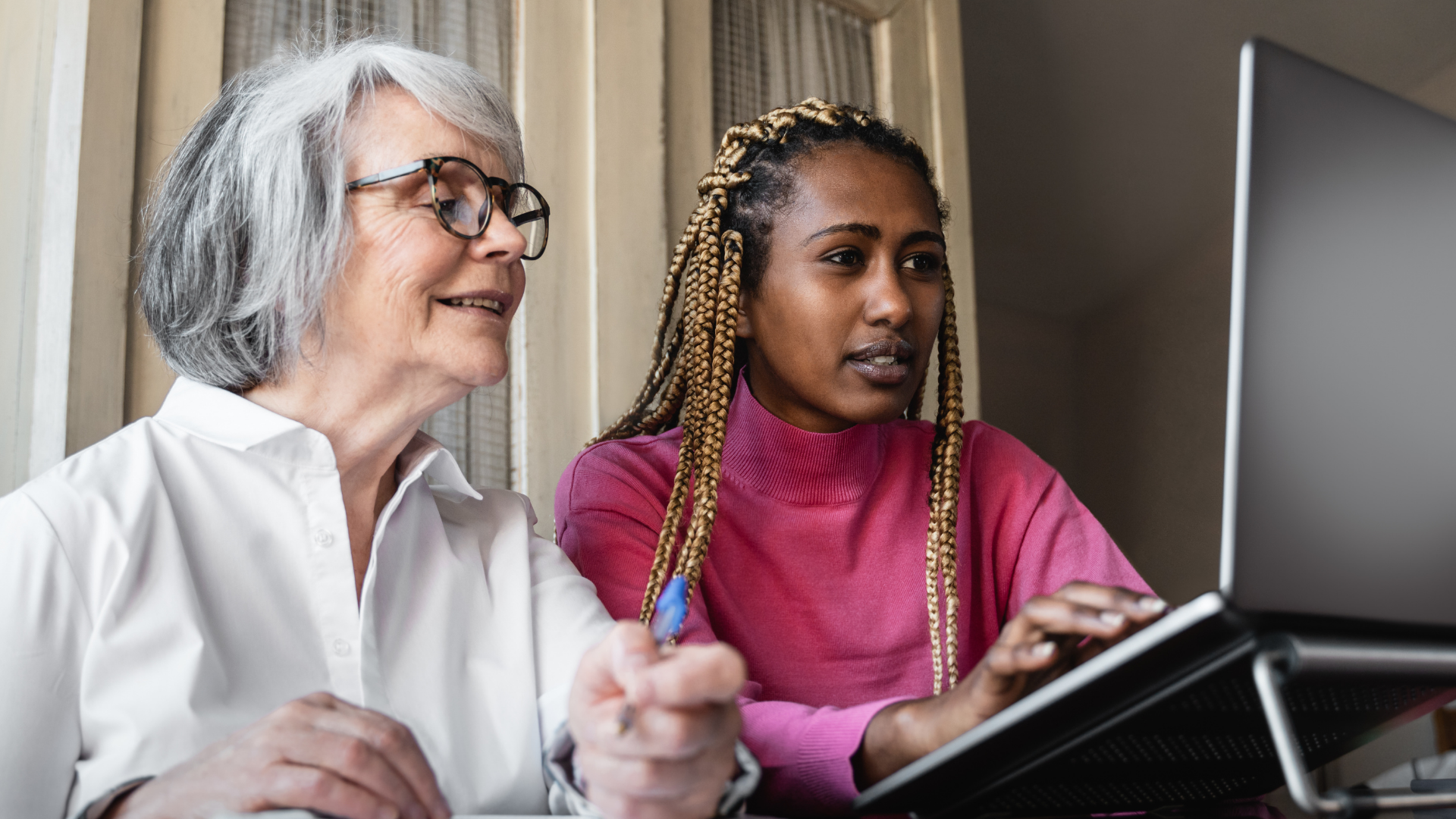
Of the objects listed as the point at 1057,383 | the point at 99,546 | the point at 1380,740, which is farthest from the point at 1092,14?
the point at 99,546

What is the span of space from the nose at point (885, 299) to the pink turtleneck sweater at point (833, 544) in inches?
6.4

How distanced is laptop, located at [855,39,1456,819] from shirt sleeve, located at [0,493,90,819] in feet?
1.89

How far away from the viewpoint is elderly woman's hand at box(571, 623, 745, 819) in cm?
62

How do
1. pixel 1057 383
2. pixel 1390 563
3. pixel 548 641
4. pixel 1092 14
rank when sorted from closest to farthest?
1. pixel 1390 563
2. pixel 548 641
3. pixel 1092 14
4. pixel 1057 383

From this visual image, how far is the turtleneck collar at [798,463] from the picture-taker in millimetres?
1441

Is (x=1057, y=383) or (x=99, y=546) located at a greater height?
(x=1057, y=383)

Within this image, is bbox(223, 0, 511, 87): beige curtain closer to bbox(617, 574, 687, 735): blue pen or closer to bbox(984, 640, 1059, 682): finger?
bbox(617, 574, 687, 735): blue pen

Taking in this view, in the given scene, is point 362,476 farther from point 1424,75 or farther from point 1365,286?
point 1424,75

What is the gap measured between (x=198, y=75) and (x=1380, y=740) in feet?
13.7

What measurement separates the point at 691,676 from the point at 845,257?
89 centimetres

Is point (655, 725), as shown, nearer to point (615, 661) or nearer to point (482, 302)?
point (615, 661)

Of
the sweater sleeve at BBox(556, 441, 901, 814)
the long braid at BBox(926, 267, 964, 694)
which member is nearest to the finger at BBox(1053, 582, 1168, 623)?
the sweater sleeve at BBox(556, 441, 901, 814)

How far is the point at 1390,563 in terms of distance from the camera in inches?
25.4

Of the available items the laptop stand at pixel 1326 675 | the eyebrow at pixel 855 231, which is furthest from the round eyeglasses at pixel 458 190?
the laptop stand at pixel 1326 675
